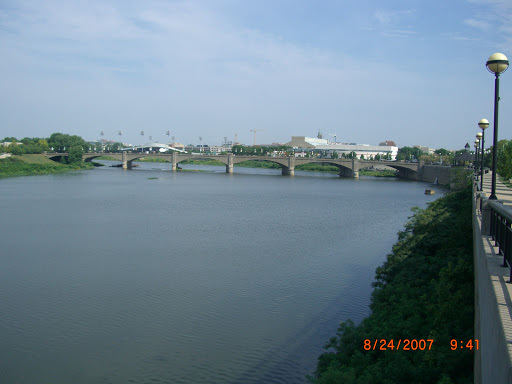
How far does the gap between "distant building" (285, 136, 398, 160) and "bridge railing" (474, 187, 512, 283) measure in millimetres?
132336

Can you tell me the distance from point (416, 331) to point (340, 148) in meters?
149

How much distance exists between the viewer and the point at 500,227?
643 centimetres

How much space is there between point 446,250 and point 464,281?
13.3 ft

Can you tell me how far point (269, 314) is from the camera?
12727 mm

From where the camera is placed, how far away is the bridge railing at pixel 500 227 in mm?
5492

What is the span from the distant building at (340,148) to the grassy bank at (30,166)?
83.2 metres

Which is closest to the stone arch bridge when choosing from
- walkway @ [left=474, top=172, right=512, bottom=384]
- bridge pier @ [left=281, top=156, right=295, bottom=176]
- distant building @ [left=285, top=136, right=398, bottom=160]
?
bridge pier @ [left=281, top=156, right=295, bottom=176]

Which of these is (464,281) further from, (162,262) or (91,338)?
(162,262)

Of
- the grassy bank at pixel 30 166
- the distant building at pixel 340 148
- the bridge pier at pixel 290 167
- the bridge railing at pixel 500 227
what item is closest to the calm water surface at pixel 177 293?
the bridge railing at pixel 500 227

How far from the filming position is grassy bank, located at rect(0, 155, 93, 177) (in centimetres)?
6819

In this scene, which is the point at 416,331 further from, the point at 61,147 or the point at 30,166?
the point at 61,147

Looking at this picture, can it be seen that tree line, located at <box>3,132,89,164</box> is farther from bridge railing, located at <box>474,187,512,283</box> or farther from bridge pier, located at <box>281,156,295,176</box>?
bridge railing, located at <box>474,187,512,283</box>

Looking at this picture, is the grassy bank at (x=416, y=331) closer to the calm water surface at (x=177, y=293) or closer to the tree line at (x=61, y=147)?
the calm water surface at (x=177, y=293)

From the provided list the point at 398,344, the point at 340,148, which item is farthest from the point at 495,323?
the point at 340,148
